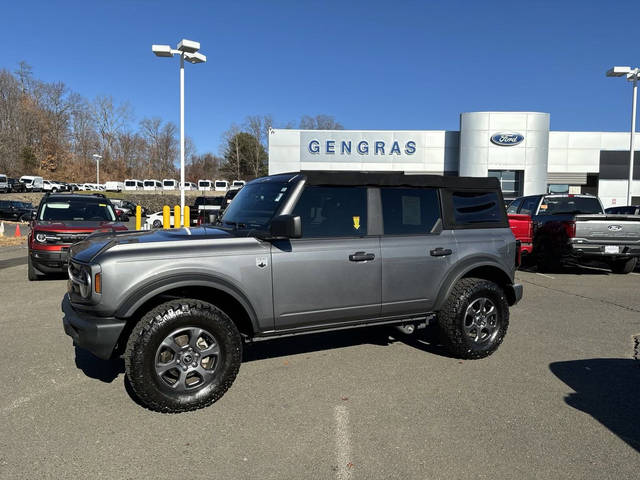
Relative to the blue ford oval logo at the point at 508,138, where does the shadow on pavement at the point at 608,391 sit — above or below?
below

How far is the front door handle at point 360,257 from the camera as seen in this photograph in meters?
4.27

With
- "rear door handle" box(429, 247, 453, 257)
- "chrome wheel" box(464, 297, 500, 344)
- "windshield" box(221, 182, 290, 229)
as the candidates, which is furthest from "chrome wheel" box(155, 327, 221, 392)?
"chrome wheel" box(464, 297, 500, 344)

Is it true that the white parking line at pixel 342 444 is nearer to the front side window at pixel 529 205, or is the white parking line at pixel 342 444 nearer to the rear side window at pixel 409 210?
the rear side window at pixel 409 210

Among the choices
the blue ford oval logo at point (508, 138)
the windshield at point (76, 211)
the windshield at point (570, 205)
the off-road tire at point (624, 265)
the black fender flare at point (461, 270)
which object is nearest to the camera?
the black fender flare at point (461, 270)

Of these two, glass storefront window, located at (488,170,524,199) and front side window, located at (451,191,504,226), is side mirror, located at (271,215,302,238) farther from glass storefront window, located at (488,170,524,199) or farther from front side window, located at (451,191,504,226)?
glass storefront window, located at (488,170,524,199)

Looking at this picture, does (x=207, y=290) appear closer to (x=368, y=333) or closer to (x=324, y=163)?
(x=368, y=333)

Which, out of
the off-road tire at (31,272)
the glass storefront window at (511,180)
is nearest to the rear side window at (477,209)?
the off-road tire at (31,272)

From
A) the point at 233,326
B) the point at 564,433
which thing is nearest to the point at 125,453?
the point at 233,326

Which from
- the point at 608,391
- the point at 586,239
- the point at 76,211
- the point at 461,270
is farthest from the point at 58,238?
the point at 586,239

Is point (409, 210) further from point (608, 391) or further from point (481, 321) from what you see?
point (608, 391)

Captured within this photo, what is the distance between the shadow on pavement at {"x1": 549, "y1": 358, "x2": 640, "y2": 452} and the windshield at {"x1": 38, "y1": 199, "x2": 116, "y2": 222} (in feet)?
29.1

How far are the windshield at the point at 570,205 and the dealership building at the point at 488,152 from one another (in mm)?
17688

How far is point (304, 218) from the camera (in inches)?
167

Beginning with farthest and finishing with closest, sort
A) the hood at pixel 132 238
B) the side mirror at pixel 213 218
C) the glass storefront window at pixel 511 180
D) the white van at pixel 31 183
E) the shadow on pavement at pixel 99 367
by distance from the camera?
the white van at pixel 31 183 → the glass storefront window at pixel 511 180 → the side mirror at pixel 213 218 → the shadow on pavement at pixel 99 367 → the hood at pixel 132 238
